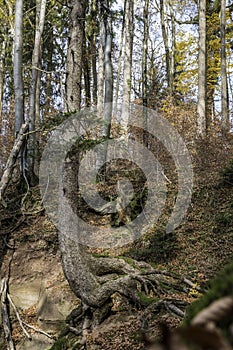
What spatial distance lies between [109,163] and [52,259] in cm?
424

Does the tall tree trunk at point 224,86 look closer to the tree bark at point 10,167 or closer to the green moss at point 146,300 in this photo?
the tree bark at point 10,167

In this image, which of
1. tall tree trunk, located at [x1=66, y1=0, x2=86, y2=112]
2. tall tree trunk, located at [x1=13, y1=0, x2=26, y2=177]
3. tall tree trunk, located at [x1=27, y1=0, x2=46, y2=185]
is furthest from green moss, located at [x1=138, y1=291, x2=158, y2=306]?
tall tree trunk, located at [x1=27, y1=0, x2=46, y2=185]

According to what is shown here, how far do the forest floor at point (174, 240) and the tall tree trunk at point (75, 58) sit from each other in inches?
129

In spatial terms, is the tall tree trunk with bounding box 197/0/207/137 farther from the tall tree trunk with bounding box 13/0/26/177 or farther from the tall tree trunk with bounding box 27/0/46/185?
the tall tree trunk with bounding box 13/0/26/177

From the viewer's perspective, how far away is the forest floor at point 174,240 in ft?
24.1

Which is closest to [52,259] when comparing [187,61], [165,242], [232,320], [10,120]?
[165,242]

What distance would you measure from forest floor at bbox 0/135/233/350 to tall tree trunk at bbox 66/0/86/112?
328 cm

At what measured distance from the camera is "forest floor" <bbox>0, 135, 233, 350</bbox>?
7359 mm

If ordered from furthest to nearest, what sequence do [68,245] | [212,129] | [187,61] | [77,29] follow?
[187,61]
[212,129]
[77,29]
[68,245]

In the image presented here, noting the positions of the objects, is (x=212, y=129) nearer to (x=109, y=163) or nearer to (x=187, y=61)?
(x=109, y=163)

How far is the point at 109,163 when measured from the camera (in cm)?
1221

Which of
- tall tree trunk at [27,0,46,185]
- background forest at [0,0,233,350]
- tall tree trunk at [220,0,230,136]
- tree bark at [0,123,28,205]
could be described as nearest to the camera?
background forest at [0,0,233,350]

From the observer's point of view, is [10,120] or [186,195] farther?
[10,120]

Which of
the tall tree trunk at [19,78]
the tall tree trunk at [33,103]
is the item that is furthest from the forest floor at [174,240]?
the tall tree trunk at [19,78]
